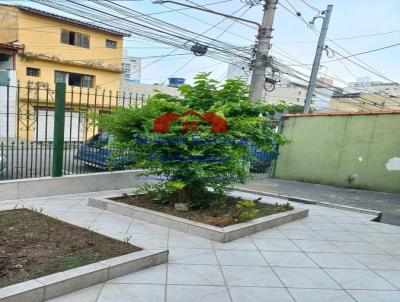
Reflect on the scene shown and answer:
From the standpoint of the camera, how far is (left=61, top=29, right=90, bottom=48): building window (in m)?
21.2

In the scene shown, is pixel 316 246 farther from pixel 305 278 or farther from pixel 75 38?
pixel 75 38

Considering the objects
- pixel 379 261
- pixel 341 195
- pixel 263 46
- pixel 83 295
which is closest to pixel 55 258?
pixel 83 295

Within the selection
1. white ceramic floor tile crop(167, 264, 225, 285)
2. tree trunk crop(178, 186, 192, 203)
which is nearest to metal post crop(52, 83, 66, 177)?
tree trunk crop(178, 186, 192, 203)

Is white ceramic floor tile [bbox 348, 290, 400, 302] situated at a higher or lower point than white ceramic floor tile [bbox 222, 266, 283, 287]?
higher

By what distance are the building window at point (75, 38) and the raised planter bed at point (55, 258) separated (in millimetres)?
19375

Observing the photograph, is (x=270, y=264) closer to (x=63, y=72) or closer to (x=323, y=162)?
(x=323, y=162)

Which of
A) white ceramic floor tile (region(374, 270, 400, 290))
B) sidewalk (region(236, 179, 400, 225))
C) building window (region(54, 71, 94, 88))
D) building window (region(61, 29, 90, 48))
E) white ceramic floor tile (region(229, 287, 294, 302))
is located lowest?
sidewalk (region(236, 179, 400, 225))

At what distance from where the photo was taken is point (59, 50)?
2109 centimetres

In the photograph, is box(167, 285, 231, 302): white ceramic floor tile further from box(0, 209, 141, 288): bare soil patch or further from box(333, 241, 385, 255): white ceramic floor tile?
box(333, 241, 385, 255): white ceramic floor tile

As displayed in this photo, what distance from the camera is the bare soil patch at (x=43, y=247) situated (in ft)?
10.1

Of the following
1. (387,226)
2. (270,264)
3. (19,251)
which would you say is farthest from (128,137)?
(387,226)

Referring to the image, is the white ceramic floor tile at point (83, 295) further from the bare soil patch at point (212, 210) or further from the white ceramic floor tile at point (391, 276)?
the white ceramic floor tile at point (391, 276)

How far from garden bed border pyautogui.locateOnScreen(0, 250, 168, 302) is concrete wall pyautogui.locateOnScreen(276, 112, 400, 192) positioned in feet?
25.5

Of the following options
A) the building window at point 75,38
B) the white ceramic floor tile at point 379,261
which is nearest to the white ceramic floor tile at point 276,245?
the white ceramic floor tile at point 379,261
